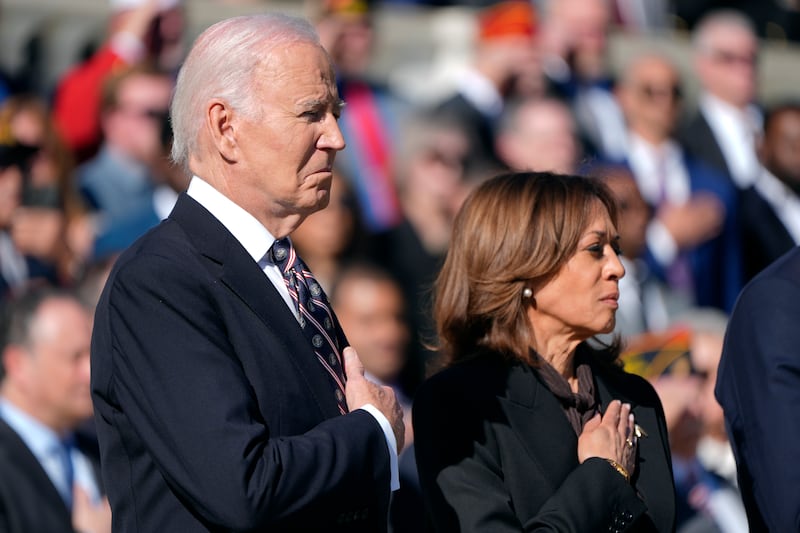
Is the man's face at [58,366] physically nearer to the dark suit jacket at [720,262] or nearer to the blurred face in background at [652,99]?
the dark suit jacket at [720,262]

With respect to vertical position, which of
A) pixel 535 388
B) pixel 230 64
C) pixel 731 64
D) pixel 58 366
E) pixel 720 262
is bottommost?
pixel 720 262

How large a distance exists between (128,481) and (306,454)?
1.26 feet

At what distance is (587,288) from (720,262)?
4.82m

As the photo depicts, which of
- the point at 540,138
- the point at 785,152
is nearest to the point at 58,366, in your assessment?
the point at 540,138

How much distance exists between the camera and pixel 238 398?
2.71 m

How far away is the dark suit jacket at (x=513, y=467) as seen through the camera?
3.28m

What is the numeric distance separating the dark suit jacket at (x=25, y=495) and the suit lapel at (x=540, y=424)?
7.27 feet

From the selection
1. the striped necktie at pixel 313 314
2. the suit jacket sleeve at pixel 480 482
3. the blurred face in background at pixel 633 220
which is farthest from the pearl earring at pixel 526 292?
the blurred face in background at pixel 633 220

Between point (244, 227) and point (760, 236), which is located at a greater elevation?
point (244, 227)

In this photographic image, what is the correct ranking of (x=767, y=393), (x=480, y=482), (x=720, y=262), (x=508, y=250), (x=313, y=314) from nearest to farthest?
(x=313, y=314) < (x=480, y=482) < (x=767, y=393) < (x=508, y=250) < (x=720, y=262)

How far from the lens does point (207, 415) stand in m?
2.68

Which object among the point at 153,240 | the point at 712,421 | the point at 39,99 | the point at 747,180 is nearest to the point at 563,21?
the point at 747,180

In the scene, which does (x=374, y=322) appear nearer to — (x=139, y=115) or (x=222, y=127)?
(x=139, y=115)

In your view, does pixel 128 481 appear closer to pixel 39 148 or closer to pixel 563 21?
pixel 39 148
